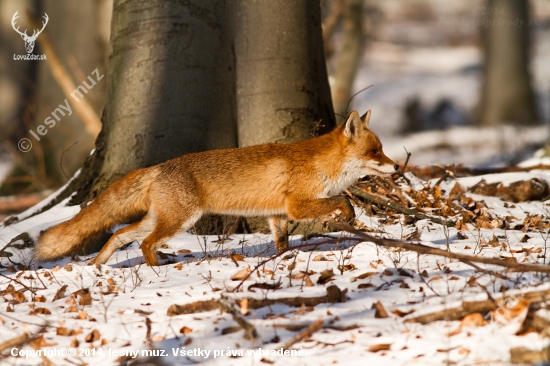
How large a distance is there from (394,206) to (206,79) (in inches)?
109

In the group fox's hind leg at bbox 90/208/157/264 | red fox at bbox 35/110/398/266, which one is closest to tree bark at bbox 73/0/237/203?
red fox at bbox 35/110/398/266

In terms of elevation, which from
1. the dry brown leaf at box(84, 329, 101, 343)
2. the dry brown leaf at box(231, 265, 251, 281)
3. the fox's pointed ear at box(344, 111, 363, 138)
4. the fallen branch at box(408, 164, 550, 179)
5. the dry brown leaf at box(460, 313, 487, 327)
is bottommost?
the dry brown leaf at box(460, 313, 487, 327)

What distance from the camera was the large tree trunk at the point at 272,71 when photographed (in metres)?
7.37

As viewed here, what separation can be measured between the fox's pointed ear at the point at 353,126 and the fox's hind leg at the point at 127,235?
2286 millimetres

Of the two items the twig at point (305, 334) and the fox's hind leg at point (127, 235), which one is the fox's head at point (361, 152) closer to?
the fox's hind leg at point (127, 235)

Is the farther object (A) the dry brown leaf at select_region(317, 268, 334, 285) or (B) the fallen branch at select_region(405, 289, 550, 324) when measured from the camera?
(A) the dry brown leaf at select_region(317, 268, 334, 285)

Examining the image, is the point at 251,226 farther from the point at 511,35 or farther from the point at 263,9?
the point at 511,35

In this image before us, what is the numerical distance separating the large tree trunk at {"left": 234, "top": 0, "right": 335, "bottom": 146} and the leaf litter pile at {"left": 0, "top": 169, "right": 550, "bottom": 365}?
1614 millimetres

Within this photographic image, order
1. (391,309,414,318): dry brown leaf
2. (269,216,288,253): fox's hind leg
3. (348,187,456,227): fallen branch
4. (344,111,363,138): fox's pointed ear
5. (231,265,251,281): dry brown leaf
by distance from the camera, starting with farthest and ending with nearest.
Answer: (348,187,456,227): fallen branch < (269,216,288,253): fox's hind leg < (344,111,363,138): fox's pointed ear < (231,265,251,281): dry brown leaf < (391,309,414,318): dry brown leaf

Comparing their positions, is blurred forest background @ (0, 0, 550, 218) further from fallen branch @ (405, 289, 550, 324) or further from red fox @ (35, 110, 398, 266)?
fallen branch @ (405, 289, 550, 324)

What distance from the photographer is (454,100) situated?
29875 millimetres

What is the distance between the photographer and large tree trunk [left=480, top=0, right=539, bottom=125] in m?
24.7

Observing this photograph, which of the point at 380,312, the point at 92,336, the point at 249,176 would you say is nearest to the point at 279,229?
the point at 249,176

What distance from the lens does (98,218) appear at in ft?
20.8
